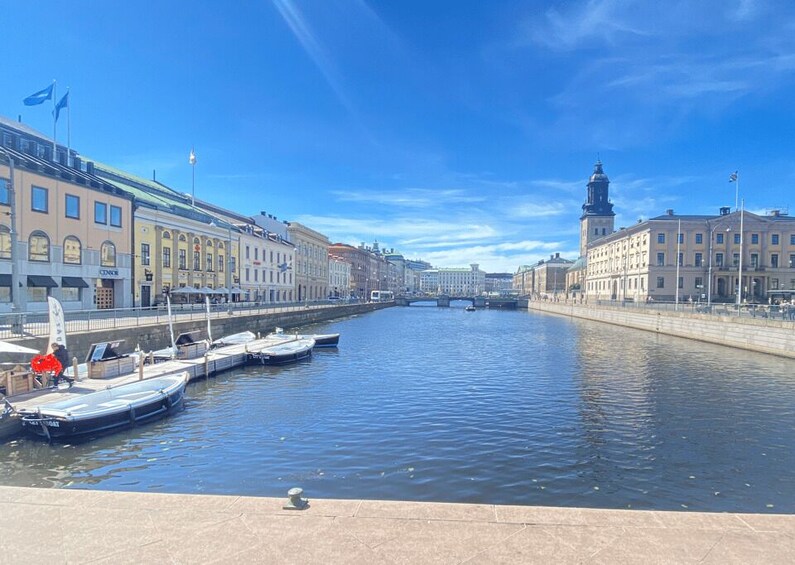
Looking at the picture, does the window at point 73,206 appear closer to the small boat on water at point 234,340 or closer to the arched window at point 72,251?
the arched window at point 72,251

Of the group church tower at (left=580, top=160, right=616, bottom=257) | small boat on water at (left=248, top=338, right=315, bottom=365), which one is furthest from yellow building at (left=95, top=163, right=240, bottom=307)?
church tower at (left=580, top=160, right=616, bottom=257)

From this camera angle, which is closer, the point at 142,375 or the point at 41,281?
the point at 142,375

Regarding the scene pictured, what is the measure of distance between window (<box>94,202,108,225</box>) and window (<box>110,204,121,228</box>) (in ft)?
2.54

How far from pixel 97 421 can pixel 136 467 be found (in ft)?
12.5

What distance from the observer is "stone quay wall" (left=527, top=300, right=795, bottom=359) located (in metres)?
38.2

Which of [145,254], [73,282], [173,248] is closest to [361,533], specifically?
[73,282]

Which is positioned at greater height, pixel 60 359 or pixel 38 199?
pixel 38 199

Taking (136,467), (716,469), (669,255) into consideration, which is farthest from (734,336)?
(669,255)

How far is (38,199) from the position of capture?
123 feet

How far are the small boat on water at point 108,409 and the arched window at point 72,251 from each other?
91.6 feet

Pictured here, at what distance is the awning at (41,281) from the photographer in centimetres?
3709

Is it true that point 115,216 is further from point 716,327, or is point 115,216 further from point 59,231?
point 716,327

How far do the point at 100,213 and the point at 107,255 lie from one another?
409cm

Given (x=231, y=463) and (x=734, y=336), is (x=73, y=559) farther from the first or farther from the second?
(x=734, y=336)
